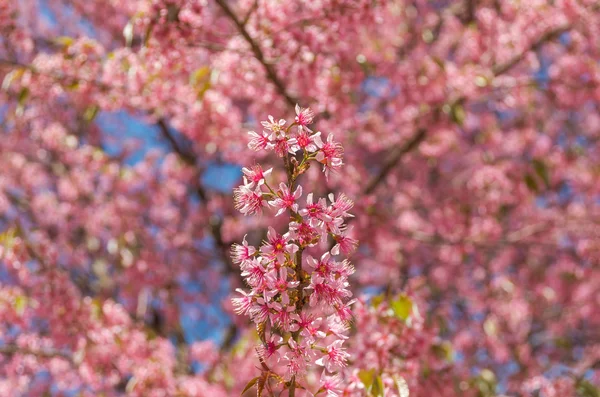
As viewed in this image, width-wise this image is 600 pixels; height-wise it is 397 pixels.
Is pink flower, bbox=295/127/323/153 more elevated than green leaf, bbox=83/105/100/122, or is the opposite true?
green leaf, bbox=83/105/100/122

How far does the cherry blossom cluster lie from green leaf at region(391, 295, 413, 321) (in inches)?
46.7

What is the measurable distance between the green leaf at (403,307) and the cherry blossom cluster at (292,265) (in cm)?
119

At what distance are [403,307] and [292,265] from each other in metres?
1.37

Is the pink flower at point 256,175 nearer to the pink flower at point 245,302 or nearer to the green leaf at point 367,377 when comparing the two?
the pink flower at point 245,302

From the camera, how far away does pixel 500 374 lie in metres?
7.54

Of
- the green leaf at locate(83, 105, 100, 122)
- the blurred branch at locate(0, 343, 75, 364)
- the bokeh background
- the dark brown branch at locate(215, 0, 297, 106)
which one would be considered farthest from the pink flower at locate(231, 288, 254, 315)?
the blurred branch at locate(0, 343, 75, 364)

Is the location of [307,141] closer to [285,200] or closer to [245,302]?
[285,200]

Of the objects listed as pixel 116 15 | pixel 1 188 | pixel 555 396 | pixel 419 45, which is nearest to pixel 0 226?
pixel 1 188

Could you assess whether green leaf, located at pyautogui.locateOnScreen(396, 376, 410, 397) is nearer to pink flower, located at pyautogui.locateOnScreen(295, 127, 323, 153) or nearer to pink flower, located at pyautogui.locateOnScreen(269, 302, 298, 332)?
pink flower, located at pyautogui.locateOnScreen(269, 302, 298, 332)

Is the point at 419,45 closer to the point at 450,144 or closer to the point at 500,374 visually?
the point at 450,144

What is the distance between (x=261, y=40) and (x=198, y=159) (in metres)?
4.56

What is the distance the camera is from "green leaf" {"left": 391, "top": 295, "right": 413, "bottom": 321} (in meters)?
2.62

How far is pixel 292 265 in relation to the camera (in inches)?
56.1

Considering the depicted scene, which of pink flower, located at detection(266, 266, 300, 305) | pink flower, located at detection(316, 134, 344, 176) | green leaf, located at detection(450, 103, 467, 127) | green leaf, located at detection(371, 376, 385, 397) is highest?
green leaf, located at detection(450, 103, 467, 127)
